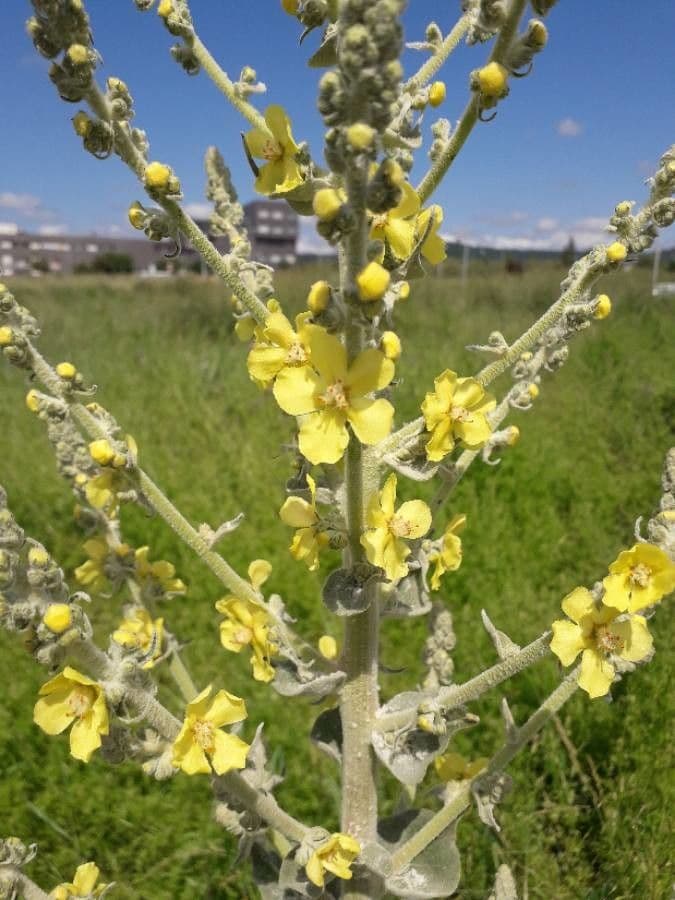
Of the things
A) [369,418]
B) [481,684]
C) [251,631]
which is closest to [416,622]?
[251,631]

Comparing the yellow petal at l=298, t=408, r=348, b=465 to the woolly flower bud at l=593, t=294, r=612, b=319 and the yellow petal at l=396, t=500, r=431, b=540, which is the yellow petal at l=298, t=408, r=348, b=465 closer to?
the yellow petal at l=396, t=500, r=431, b=540

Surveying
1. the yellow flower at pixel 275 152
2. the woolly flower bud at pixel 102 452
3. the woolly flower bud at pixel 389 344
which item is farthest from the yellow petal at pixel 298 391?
the woolly flower bud at pixel 102 452

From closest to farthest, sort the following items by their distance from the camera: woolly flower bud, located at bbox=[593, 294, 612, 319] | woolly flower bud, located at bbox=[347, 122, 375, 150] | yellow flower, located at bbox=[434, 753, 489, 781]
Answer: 1. woolly flower bud, located at bbox=[347, 122, 375, 150]
2. woolly flower bud, located at bbox=[593, 294, 612, 319]
3. yellow flower, located at bbox=[434, 753, 489, 781]

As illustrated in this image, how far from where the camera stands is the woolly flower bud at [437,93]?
4.95ft

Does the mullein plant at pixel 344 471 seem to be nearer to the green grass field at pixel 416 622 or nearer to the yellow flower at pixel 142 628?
the yellow flower at pixel 142 628

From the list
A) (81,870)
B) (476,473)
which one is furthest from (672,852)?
(476,473)

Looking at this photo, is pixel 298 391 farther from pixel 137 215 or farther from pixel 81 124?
pixel 81 124

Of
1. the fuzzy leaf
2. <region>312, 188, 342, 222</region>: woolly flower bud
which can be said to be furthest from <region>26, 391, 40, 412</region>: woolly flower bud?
the fuzzy leaf

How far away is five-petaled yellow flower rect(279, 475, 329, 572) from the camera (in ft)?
5.27

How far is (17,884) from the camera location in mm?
1653

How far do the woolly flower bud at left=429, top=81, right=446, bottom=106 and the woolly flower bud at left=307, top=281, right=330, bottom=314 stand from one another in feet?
2.23

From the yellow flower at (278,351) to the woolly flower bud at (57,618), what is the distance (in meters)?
0.57

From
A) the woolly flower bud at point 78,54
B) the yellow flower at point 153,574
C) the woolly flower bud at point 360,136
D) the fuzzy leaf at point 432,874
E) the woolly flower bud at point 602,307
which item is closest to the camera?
the woolly flower bud at point 360,136

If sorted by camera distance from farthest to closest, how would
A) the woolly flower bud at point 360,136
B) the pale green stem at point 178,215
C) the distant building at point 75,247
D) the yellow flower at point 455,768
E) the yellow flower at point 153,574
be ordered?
1. the distant building at point 75,247
2. the yellow flower at point 153,574
3. the yellow flower at point 455,768
4. the pale green stem at point 178,215
5. the woolly flower bud at point 360,136
